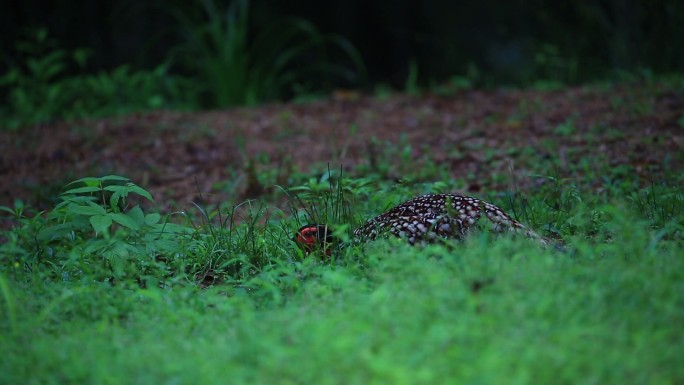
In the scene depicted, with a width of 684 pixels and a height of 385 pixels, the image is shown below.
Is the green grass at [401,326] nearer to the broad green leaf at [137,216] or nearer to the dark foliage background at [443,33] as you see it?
the broad green leaf at [137,216]

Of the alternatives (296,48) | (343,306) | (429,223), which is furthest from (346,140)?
(343,306)

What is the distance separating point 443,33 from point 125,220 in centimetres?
742

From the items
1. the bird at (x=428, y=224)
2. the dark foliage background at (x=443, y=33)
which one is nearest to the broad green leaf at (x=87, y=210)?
the bird at (x=428, y=224)

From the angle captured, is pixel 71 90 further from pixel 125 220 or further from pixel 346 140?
pixel 125 220

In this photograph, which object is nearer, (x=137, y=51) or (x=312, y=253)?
(x=312, y=253)

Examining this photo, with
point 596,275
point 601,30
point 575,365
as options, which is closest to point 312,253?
point 596,275

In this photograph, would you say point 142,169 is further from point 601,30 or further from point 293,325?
point 601,30

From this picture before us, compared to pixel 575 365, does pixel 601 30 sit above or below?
above

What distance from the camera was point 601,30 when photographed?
9.60 meters

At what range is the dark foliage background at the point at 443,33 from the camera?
9.36 metres

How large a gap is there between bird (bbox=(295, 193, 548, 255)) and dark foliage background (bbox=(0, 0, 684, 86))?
5704mm

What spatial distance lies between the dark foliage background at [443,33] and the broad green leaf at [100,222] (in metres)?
6.59

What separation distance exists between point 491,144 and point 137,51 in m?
5.70

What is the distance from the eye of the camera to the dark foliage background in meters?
9.36
